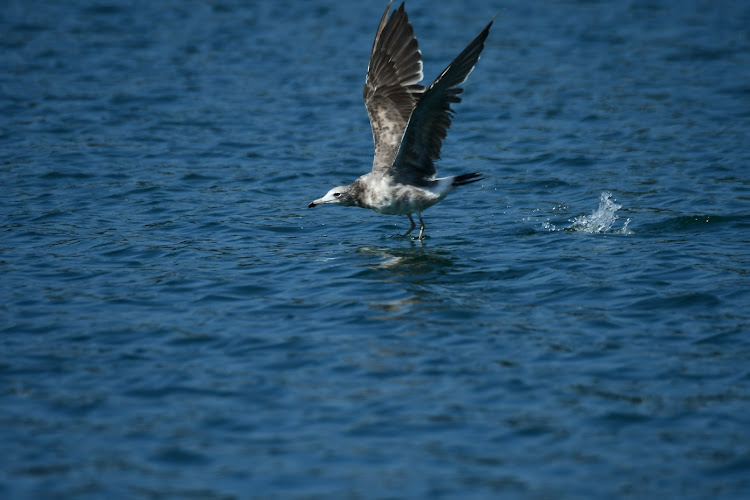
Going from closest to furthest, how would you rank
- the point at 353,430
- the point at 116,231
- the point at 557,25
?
the point at 353,430 < the point at 116,231 < the point at 557,25

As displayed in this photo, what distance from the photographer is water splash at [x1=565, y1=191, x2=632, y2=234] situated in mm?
10742

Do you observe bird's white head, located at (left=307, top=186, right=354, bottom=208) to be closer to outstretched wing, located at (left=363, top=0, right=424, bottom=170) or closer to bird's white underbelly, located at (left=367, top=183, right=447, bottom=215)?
bird's white underbelly, located at (left=367, top=183, right=447, bottom=215)

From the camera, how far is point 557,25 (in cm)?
2283

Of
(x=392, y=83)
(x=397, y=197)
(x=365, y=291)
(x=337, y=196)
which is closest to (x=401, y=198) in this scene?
(x=397, y=197)

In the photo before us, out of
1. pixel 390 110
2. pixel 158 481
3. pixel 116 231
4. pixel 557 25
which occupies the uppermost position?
pixel 557 25

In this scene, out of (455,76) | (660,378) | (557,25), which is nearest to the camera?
(660,378)

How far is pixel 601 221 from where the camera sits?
10.9 meters

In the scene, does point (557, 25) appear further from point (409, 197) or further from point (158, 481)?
point (158, 481)

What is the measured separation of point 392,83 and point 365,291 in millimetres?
Answer: 2947

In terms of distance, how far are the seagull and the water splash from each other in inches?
67.5

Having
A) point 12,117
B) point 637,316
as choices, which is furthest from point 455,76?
point 12,117

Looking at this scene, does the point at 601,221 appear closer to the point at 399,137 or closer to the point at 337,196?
the point at 399,137

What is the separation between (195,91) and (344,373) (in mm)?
12693

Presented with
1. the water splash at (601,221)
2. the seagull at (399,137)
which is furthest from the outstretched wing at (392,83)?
the water splash at (601,221)
